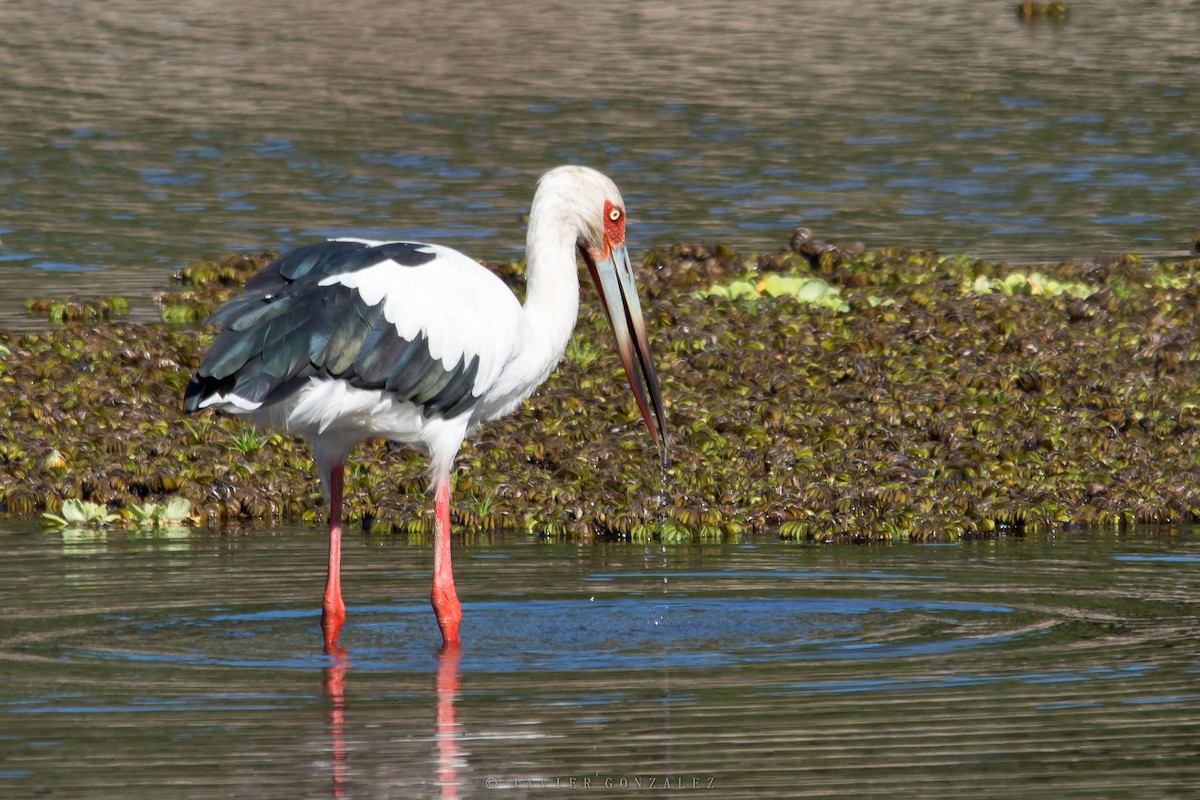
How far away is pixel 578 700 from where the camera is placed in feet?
24.2

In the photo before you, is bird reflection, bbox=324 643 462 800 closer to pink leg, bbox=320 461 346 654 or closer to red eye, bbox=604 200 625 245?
pink leg, bbox=320 461 346 654

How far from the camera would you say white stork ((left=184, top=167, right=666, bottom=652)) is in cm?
830

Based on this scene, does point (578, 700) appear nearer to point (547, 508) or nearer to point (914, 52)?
point (547, 508)

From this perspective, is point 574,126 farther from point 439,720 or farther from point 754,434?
point 439,720

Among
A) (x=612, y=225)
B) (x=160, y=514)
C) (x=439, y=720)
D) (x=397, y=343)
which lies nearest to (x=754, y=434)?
(x=612, y=225)

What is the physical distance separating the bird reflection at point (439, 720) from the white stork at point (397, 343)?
34 centimetres

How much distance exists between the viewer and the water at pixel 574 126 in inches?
851

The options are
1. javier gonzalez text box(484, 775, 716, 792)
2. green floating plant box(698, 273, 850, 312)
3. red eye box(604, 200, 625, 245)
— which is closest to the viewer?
javier gonzalez text box(484, 775, 716, 792)

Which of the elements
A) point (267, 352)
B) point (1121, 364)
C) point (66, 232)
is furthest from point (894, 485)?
point (66, 232)

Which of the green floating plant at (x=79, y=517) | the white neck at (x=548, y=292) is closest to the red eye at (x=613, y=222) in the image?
the white neck at (x=548, y=292)

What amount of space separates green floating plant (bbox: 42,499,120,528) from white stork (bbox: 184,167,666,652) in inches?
91.3

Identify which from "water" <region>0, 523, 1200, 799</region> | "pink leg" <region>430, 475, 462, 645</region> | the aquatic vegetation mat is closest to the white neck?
"pink leg" <region>430, 475, 462, 645</region>

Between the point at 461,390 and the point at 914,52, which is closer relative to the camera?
the point at 461,390

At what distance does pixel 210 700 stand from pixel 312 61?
32.8 metres
